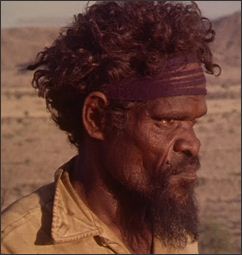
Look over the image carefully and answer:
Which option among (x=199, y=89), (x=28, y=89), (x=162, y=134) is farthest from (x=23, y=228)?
(x=28, y=89)

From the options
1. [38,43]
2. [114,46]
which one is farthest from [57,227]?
[38,43]

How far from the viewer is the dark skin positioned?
2324 mm

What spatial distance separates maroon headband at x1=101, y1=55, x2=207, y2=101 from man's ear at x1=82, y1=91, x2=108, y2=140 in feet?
0.12

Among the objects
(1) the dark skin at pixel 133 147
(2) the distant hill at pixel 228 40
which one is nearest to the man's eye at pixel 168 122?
(1) the dark skin at pixel 133 147

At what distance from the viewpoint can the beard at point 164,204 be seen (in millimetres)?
2334

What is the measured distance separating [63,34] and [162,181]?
69cm

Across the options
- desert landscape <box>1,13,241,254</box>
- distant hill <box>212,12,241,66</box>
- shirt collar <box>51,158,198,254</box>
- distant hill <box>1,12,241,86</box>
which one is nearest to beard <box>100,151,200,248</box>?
shirt collar <box>51,158,198,254</box>

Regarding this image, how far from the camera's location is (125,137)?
2.38 metres

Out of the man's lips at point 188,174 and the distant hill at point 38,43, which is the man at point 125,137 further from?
the distant hill at point 38,43

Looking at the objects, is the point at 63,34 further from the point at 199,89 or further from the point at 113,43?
the point at 199,89

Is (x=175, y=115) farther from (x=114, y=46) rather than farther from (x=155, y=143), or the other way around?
(x=114, y=46)

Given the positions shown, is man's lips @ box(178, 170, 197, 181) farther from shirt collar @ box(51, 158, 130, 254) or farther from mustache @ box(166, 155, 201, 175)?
shirt collar @ box(51, 158, 130, 254)

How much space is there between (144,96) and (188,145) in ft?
0.69

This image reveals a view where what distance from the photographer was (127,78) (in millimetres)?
2344
